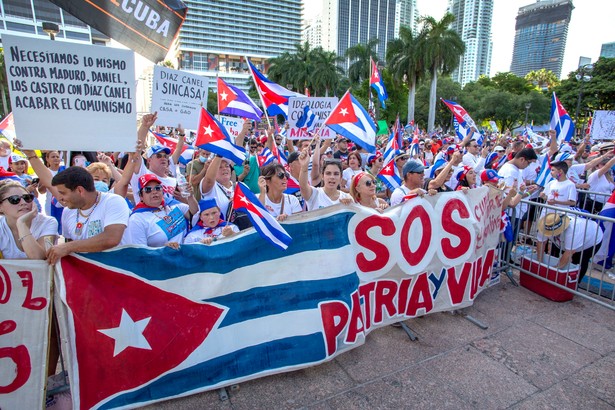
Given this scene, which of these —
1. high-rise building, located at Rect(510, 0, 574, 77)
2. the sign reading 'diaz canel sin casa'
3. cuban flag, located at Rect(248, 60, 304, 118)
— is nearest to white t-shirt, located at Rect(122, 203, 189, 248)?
the sign reading 'diaz canel sin casa'

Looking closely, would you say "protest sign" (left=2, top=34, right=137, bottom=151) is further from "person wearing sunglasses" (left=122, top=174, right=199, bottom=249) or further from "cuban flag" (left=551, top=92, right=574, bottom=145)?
"cuban flag" (left=551, top=92, right=574, bottom=145)

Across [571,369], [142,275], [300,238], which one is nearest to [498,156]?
[571,369]

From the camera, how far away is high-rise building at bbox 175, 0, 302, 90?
491 ft

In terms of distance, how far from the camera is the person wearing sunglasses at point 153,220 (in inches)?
131

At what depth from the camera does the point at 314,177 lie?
531cm

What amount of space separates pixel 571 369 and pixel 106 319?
3942 mm

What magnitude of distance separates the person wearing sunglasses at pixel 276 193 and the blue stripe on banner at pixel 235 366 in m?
1.31

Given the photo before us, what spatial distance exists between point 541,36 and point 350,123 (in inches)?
9007

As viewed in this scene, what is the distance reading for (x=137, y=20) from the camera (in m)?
Answer: 3.91

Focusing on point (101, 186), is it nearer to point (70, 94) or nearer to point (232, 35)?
point (70, 94)

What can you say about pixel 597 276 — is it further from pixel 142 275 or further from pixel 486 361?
pixel 142 275

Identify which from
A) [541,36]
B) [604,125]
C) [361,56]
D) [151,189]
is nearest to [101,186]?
[151,189]

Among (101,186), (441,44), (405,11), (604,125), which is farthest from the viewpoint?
(405,11)

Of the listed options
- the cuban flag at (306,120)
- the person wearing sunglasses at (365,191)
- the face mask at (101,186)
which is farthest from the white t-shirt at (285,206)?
the cuban flag at (306,120)
